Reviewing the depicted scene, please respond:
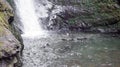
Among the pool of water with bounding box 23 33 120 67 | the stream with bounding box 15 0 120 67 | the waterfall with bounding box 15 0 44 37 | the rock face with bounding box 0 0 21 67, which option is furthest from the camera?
the waterfall with bounding box 15 0 44 37

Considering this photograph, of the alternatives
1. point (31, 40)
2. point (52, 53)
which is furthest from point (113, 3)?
point (52, 53)

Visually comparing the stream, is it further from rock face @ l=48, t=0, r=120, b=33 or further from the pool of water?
rock face @ l=48, t=0, r=120, b=33

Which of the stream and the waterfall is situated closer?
the stream

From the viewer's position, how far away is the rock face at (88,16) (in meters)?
22.8

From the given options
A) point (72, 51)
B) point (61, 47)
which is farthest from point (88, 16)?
point (72, 51)

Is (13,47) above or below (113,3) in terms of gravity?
above

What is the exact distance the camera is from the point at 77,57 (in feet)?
49.2

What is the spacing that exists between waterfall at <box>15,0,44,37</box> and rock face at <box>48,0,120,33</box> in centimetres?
119

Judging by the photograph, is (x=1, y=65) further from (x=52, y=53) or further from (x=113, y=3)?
(x=113, y=3)

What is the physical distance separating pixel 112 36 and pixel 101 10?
A: 363 centimetres

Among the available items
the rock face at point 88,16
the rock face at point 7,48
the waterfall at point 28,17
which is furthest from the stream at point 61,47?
the rock face at point 7,48

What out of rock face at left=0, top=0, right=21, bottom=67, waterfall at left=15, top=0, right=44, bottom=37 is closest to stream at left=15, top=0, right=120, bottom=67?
waterfall at left=15, top=0, right=44, bottom=37

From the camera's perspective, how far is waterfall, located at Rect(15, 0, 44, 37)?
74.1ft

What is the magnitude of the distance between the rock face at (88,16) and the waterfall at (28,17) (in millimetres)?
1195
